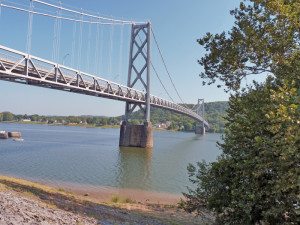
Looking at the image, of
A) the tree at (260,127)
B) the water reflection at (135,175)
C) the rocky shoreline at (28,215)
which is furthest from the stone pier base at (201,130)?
the rocky shoreline at (28,215)

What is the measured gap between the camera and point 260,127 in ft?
35.1

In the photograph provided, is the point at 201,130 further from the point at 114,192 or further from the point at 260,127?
the point at 260,127

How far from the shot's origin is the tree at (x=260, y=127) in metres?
9.53

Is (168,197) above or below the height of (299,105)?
below

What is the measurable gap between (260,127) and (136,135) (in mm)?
63730

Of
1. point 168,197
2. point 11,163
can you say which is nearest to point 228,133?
point 168,197

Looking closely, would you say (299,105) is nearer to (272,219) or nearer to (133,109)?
(272,219)

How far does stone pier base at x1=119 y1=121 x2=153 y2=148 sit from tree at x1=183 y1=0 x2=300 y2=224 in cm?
5759

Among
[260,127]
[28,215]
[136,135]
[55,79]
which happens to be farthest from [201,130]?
[28,215]

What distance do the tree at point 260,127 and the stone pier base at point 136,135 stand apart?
5759 cm

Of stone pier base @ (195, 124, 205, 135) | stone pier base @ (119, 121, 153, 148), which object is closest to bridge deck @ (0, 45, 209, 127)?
stone pier base @ (119, 121, 153, 148)

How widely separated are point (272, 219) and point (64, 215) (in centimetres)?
529

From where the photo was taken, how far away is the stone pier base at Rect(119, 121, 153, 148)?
7281 cm

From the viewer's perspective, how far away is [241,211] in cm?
1102
